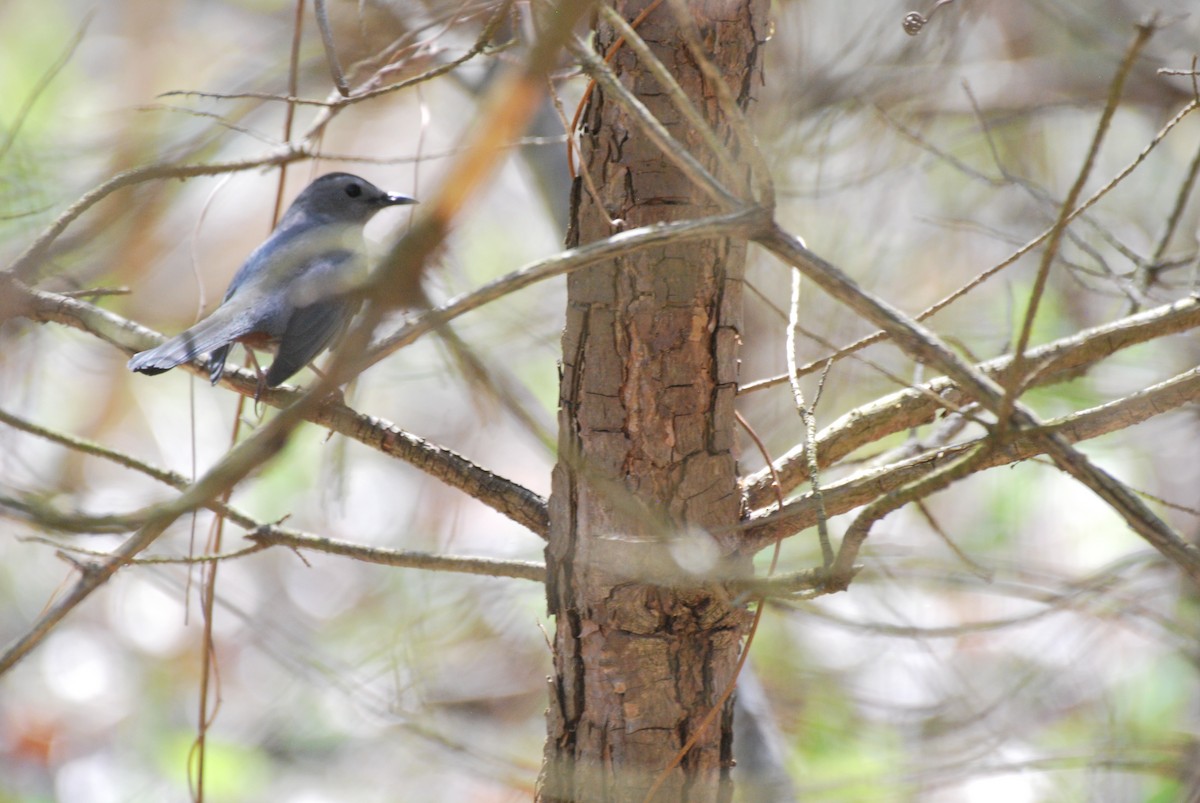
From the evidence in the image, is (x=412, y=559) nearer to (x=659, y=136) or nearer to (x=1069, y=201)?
(x=659, y=136)

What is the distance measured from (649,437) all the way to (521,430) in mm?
1534

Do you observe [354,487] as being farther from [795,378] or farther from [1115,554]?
[795,378]

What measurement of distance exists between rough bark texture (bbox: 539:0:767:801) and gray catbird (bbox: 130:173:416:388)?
0.60 m

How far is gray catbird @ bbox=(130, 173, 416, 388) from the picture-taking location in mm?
2215

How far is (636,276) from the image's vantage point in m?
1.52

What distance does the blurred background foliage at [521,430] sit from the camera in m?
3.30

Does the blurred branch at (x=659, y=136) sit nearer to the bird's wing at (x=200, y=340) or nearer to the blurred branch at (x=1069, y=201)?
the blurred branch at (x=1069, y=201)

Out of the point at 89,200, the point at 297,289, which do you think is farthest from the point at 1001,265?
the point at 297,289

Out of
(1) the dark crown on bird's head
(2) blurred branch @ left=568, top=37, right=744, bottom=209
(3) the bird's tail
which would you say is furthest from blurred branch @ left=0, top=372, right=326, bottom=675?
(1) the dark crown on bird's head

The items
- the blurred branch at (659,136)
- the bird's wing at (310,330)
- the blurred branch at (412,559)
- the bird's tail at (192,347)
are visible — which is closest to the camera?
the blurred branch at (659,136)

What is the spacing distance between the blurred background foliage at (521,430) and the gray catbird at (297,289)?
7.1 inches

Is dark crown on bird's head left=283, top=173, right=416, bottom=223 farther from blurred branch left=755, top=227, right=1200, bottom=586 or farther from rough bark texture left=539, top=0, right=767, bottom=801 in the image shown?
blurred branch left=755, top=227, right=1200, bottom=586

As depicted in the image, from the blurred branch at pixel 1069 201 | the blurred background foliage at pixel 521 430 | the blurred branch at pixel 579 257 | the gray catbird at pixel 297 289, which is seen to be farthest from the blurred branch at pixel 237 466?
the blurred background foliage at pixel 521 430

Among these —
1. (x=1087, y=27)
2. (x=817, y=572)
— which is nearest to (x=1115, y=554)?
(x=1087, y=27)
